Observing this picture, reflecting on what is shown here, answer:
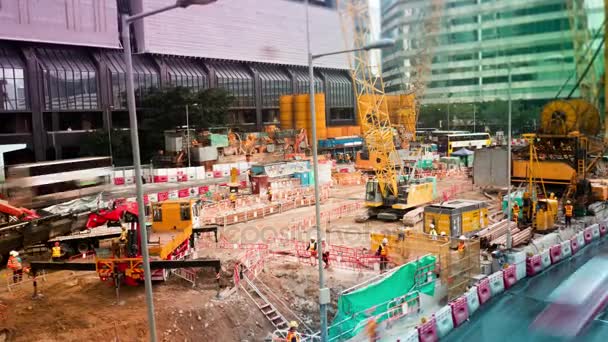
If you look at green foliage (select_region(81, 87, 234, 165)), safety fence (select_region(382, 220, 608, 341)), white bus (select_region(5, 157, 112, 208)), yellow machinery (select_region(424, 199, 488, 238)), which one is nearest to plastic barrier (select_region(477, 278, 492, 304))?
safety fence (select_region(382, 220, 608, 341))

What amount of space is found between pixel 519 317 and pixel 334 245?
9403 mm

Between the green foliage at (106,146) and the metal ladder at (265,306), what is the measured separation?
37211 mm

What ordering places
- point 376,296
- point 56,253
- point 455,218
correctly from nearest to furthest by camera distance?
point 376,296 < point 56,253 < point 455,218

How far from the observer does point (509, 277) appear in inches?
690

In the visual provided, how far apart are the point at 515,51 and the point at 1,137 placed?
1740 inches

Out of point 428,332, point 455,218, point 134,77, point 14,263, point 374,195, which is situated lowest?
point 428,332

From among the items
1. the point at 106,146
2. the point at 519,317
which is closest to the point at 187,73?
the point at 106,146

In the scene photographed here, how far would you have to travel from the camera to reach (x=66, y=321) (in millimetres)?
14945

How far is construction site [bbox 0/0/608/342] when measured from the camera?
563 inches

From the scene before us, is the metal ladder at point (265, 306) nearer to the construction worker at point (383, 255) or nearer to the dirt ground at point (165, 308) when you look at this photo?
the dirt ground at point (165, 308)

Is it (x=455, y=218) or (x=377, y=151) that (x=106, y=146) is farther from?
(x=455, y=218)

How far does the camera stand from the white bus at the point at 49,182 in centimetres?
3102

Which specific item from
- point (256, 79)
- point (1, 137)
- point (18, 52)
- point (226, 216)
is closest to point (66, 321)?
point (226, 216)

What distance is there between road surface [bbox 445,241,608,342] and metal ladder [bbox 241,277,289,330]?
16.6ft
